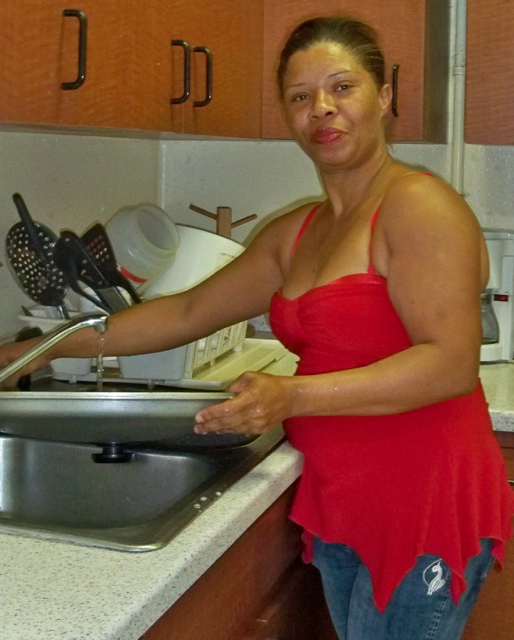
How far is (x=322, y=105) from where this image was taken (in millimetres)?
1258

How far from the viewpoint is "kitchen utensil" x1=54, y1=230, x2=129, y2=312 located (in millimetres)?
1548

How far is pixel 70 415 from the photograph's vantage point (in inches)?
47.3

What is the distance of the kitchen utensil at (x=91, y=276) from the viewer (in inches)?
60.9

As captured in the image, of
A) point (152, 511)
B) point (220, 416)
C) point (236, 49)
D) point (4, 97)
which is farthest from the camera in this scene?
point (236, 49)

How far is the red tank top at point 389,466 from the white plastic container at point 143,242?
1.87 ft

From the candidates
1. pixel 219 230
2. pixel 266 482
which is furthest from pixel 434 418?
pixel 219 230

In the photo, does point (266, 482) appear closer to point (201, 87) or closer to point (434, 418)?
point (434, 418)

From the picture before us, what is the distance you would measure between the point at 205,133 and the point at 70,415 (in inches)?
29.9

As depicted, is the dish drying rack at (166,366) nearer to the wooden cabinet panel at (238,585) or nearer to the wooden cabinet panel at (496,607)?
the wooden cabinet panel at (238,585)

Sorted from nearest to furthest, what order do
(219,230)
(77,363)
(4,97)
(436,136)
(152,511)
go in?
(4,97), (152,511), (77,363), (436,136), (219,230)

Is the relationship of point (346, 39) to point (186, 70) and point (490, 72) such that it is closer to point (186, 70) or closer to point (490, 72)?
point (186, 70)

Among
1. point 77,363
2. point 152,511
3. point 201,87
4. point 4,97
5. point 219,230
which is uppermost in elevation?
point 201,87

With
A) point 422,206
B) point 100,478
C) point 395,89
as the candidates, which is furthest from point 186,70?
point 100,478

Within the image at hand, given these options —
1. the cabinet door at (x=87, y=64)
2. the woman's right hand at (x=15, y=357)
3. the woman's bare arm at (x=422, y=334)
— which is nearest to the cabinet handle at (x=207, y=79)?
the cabinet door at (x=87, y=64)
